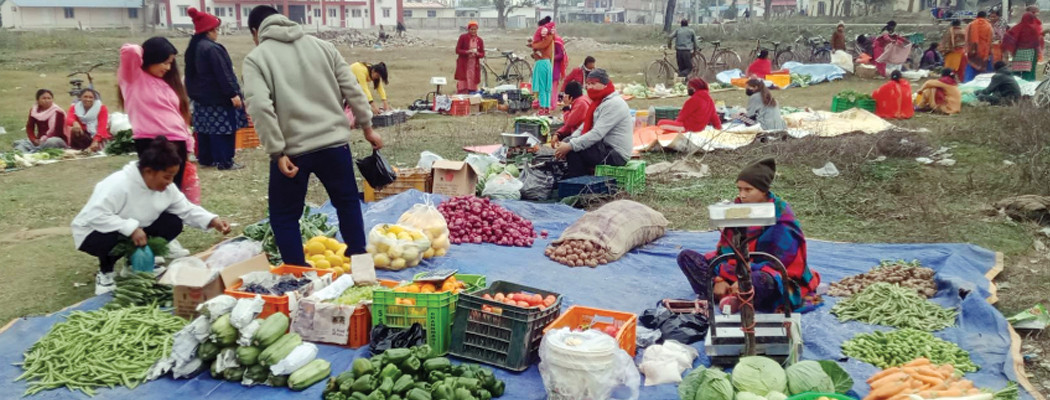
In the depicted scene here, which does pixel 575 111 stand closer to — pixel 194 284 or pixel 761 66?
pixel 194 284

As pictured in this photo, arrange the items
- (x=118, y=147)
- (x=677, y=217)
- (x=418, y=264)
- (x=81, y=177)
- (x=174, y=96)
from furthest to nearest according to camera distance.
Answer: (x=118, y=147) → (x=81, y=177) → (x=677, y=217) → (x=174, y=96) → (x=418, y=264)

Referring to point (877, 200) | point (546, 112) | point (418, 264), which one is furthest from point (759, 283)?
point (546, 112)

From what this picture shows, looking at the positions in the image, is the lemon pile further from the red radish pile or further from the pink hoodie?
the pink hoodie

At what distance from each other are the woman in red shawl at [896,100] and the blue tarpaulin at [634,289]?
25.3ft

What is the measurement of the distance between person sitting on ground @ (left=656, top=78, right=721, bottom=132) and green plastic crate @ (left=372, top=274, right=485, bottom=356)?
719 cm

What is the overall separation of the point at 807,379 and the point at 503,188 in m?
4.76

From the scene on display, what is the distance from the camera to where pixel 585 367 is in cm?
362

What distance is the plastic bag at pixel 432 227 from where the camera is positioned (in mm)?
6094

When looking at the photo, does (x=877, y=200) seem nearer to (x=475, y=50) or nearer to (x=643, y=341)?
A: (x=643, y=341)

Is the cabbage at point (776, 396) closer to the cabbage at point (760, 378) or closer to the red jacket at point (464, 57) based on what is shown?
the cabbage at point (760, 378)

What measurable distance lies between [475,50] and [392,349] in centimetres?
1246

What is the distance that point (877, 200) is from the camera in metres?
8.02

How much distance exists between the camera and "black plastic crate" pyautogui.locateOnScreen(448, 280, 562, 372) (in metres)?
4.11

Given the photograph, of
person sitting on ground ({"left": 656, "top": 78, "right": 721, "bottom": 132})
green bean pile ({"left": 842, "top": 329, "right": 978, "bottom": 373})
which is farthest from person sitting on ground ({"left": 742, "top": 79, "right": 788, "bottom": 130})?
green bean pile ({"left": 842, "top": 329, "right": 978, "bottom": 373})
